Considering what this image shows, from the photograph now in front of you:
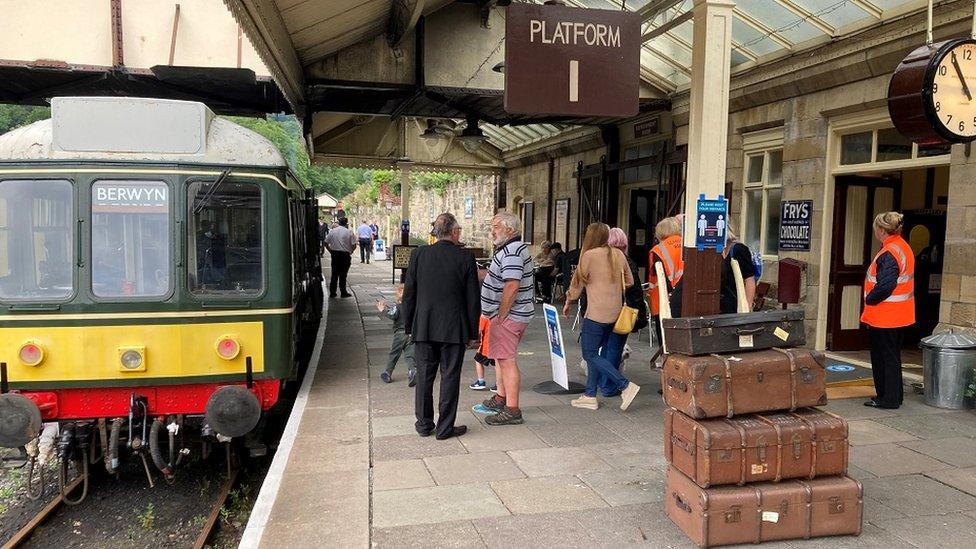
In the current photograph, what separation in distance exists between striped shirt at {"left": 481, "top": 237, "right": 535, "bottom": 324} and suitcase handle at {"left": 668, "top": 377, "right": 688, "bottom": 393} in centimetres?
200

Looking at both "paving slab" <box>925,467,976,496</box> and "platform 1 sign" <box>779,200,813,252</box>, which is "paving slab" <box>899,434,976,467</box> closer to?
"paving slab" <box>925,467,976,496</box>

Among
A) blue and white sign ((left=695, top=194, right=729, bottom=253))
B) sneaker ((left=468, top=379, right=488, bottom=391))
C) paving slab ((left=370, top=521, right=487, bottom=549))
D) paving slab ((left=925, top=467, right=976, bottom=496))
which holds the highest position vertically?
blue and white sign ((left=695, top=194, right=729, bottom=253))

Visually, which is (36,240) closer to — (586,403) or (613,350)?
(586,403)

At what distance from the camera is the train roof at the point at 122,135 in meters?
4.91

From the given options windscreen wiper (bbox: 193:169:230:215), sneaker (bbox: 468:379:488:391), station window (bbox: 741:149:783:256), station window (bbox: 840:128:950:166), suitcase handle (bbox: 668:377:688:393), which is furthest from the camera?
station window (bbox: 741:149:783:256)

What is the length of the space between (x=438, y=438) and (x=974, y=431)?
4.27m

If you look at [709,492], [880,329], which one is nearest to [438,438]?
[709,492]

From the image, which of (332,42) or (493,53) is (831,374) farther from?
(332,42)

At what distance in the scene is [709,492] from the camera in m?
3.49

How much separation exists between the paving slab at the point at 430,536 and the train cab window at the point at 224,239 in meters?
2.42

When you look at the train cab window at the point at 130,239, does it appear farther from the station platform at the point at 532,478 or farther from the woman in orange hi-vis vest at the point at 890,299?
the woman in orange hi-vis vest at the point at 890,299

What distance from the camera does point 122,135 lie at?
5020 mm

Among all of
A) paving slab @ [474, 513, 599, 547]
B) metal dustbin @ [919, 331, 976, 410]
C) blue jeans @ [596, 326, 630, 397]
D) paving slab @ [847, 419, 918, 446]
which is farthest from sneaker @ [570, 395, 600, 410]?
metal dustbin @ [919, 331, 976, 410]

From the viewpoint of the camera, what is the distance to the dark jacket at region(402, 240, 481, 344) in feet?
17.1
